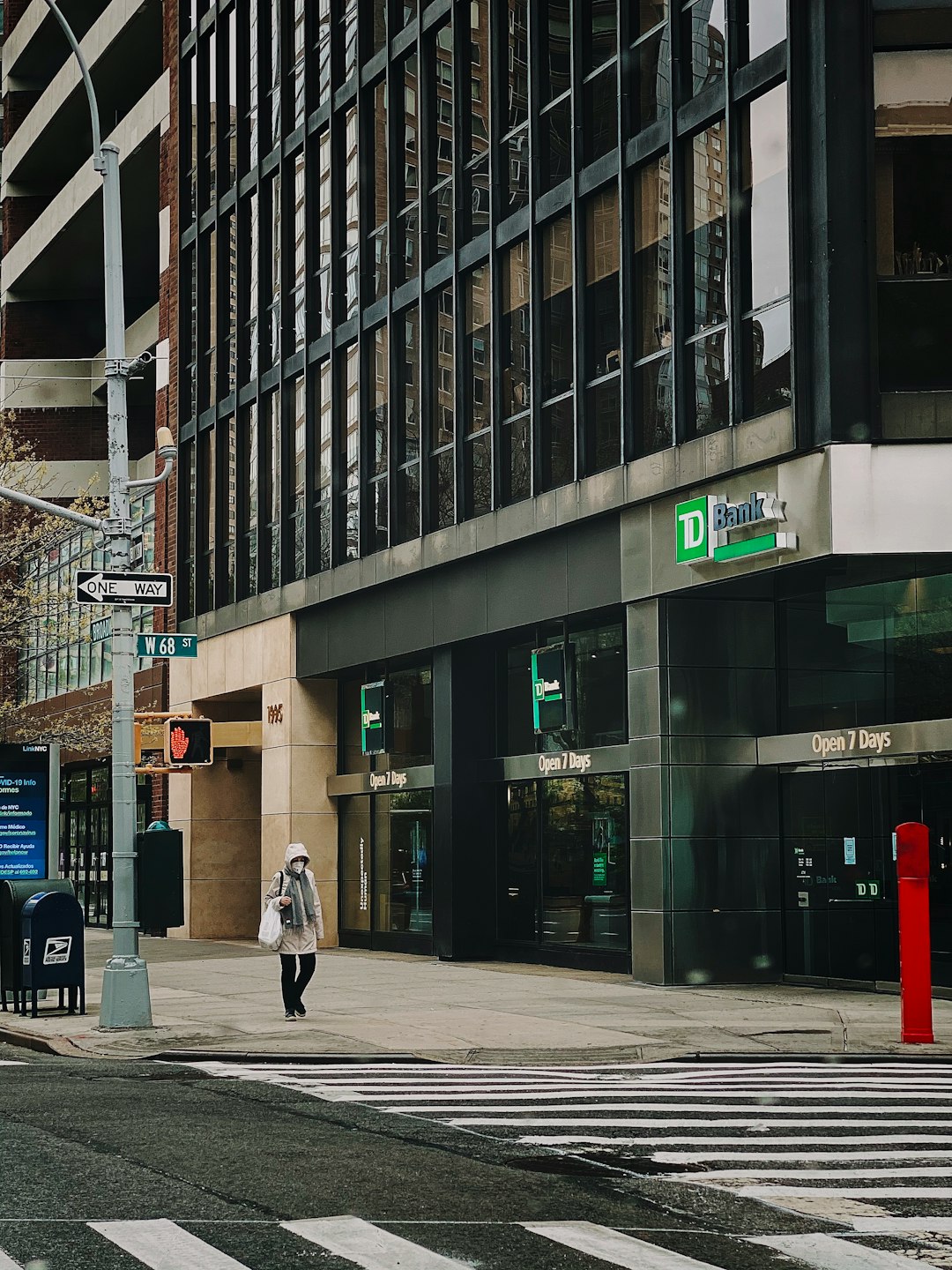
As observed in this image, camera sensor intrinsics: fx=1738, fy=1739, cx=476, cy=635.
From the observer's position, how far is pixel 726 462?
767 inches

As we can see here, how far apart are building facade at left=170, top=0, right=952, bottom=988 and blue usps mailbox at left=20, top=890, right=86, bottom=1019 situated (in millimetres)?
6691

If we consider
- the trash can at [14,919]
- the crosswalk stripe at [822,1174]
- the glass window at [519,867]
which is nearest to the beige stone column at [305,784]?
the glass window at [519,867]

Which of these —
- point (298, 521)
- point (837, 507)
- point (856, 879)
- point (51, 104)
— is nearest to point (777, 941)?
point (856, 879)

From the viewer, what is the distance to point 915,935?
15.3 meters

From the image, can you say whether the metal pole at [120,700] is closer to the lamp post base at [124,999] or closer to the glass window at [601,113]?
the lamp post base at [124,999]

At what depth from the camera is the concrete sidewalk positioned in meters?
15.1

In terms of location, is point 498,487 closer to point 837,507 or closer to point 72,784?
point 837,507

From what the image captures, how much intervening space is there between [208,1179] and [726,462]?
12.5 m

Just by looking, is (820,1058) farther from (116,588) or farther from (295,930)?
(116,588)

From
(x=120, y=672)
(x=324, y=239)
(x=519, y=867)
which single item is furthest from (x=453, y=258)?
(x=120, y=672)

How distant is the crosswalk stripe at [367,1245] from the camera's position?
678 centimetres

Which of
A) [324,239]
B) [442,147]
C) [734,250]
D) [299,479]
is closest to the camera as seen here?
[734,250]

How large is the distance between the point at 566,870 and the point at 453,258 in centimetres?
907

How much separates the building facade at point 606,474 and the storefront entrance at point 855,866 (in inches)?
1.8
